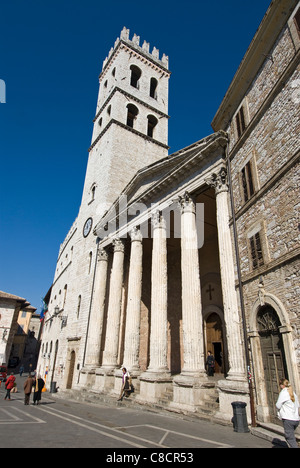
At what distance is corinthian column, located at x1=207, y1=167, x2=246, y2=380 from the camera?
352 inches

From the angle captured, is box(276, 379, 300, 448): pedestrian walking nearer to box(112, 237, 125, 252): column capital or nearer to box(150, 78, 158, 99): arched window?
box(112, 237, 125, 252): column capital

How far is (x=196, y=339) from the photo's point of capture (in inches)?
418

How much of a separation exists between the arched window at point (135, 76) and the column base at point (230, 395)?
28.2m

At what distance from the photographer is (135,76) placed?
29.9m

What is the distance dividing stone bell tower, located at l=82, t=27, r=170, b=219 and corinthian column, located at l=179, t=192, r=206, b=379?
998cm

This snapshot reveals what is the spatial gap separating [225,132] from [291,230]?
5.99m

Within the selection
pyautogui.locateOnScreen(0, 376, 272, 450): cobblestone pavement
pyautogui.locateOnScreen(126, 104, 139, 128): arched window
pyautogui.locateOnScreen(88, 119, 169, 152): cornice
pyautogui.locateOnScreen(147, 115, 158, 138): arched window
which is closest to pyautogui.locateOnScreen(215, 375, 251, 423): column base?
pyautogui.locateOnScreen(0, 376, 272, 450): cobblestone pavement

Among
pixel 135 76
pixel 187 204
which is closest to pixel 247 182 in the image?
pixel 187 204

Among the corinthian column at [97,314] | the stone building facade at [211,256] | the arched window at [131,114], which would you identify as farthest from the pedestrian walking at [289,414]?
the arched window at [131,114]

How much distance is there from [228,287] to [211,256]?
760cm

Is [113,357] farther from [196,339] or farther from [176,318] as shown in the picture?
A: [196,339]

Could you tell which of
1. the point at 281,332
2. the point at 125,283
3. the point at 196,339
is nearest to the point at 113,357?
the point at 125,283

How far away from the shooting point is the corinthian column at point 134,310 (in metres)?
13.9

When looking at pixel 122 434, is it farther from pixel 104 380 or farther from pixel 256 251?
pixel 104 380
